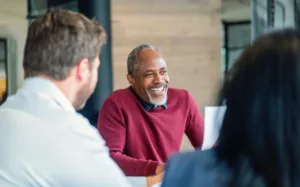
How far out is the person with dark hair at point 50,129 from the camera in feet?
4.27

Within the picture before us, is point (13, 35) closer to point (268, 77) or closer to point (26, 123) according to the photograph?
point (26, 123)

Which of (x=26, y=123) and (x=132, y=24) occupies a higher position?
(x=132, y=24)

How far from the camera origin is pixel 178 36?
14.6 ft

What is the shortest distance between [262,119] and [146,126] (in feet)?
5.46

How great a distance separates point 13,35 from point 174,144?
3.53 meters

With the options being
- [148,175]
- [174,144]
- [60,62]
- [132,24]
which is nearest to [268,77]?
[60,62]

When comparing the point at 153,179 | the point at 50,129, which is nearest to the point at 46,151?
the point at 50,129

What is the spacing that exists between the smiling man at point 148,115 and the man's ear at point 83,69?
2.45ft

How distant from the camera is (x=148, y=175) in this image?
211 cm

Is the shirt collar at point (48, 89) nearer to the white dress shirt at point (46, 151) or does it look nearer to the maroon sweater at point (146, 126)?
the white dress shirt at point (46, 151)

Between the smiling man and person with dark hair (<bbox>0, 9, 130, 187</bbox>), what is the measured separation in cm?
86

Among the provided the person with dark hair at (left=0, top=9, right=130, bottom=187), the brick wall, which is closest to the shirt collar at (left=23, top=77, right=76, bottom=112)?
the person with dark hair at (left=0, top=9, right=130, bottom=187)

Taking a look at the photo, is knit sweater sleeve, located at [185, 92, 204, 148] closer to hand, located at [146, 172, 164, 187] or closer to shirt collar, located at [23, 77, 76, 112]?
hand, located at [146, 172, 164, 187]

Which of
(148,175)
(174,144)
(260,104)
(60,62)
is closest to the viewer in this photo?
(260,104)
